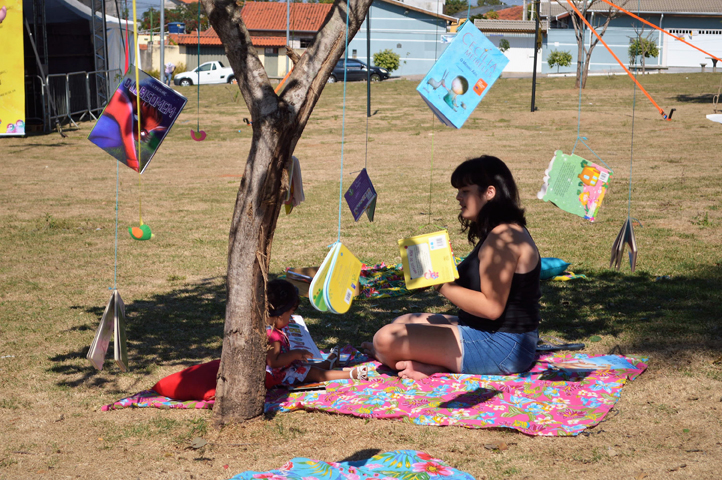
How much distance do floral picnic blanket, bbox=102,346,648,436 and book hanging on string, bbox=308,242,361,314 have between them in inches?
28.4

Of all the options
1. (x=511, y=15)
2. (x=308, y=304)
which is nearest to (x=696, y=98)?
(x=308, y=304)

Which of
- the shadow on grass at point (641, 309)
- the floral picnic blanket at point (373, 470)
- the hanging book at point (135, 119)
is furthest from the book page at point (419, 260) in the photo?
the shadow on grass at point (641, 309)

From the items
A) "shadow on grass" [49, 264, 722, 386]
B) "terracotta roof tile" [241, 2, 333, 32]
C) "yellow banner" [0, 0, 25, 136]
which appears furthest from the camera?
"terracotta roof tile" [241, 2, 333, 32]

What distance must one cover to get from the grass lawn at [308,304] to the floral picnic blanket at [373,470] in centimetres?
15

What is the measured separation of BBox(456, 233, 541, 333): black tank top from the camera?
3.50 metres

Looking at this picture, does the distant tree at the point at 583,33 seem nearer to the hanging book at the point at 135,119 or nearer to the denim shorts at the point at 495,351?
the denim shorts at the point at 495,351

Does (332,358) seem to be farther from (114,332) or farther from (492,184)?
(492,184)

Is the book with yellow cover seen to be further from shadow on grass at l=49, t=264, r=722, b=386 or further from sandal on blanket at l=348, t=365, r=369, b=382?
shadow on grass at l=49, t=264, r=722, b=386

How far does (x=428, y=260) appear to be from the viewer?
307 cm

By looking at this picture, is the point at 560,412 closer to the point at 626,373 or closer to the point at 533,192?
→ the point at 626,373

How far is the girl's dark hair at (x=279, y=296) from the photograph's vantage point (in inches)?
144

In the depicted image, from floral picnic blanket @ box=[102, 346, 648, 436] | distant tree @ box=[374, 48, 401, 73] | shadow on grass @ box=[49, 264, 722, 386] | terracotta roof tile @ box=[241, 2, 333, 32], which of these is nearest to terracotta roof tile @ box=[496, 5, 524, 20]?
terracotta roof tile @ box=[241, 2, 333, 32]

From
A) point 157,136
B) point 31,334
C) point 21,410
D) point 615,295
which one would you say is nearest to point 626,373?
point 615,295

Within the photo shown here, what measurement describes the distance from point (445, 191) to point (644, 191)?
109 inches
